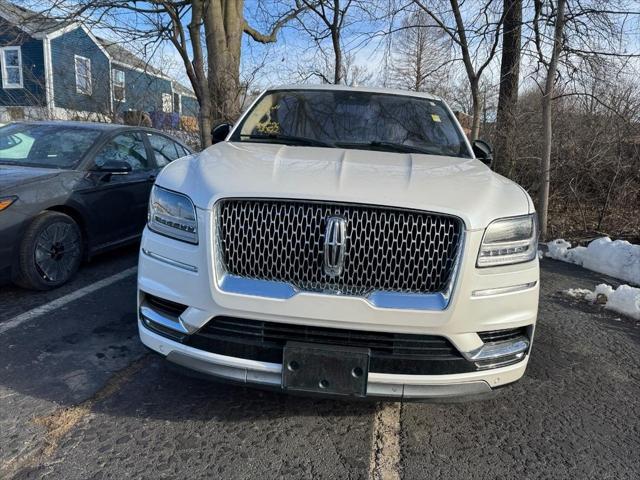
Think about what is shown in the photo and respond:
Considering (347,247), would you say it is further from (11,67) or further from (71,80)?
(11,67)

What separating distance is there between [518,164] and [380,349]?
772 cm

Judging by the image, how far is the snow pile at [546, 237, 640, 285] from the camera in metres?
5.48

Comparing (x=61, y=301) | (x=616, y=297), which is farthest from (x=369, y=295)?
(x=616, y=297)

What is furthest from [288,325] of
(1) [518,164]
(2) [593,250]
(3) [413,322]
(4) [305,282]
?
(1) [518,164]

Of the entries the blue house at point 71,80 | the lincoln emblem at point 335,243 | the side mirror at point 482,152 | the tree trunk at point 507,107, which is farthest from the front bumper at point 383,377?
the blue house at point 71,80

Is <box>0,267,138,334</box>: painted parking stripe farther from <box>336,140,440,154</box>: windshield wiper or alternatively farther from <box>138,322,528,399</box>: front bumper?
<box>336,140,440,154</box>: windshield wiper

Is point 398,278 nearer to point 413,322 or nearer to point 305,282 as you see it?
point 413,322

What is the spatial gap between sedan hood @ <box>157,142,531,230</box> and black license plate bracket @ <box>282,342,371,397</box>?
696 mm

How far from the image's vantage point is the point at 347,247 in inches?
86.7

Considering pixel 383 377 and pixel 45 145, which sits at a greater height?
pixel 45 145

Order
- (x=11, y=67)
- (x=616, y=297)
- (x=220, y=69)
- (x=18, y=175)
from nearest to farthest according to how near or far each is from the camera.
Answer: (x=18, y=175) < (x=616, y=297) < (x=220, y=69) < (x=11, y=67)

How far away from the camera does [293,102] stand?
3.97 meters

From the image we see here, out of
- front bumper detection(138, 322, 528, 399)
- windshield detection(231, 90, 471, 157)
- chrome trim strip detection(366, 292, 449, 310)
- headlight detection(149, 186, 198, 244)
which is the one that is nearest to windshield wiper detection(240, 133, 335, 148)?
windshield detection(231, 90, 471, 157)

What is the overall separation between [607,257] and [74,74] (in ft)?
71.6
